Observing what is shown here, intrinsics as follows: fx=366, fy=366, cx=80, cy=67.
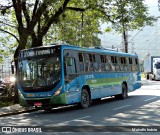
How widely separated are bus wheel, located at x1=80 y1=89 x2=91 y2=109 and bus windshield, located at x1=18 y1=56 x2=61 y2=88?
236 centimetres

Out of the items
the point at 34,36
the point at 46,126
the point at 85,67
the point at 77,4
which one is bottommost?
the point at 46,126

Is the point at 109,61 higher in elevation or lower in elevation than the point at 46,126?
higher

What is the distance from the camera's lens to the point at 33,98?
1636 cm

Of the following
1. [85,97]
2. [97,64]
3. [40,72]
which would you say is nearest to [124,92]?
[97,64]

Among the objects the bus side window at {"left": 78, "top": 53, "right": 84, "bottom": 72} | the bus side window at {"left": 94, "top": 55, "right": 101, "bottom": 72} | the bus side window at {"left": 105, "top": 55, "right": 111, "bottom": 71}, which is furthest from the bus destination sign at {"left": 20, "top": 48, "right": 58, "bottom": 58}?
the bus side window at {"left": 105, "top": 55, "right": 111, "bottom": 71}

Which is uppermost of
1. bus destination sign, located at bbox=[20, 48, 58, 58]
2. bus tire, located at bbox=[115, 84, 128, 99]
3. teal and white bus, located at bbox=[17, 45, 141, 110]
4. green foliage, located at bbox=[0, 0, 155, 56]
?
green foliage, located at bbox=[0, 0, 155, 56]

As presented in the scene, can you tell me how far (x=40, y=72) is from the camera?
53.2 feet

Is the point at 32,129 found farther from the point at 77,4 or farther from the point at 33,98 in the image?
the point at 77,4

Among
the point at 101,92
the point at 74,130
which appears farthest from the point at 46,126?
the point at 101,92

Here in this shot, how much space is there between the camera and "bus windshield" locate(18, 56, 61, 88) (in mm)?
16016

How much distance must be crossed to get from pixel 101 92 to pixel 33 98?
5.02 meters

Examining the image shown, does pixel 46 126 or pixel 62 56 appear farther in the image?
pixel 62 56

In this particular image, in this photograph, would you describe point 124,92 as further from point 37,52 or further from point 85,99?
point 37,52

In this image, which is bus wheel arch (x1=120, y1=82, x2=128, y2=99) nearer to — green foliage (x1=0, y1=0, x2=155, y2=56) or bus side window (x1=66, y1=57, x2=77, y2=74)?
green foliage (x1=0, y1=0, x2=155, y2=56)
